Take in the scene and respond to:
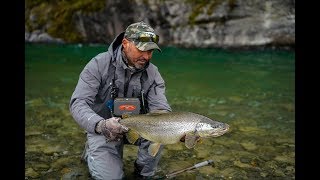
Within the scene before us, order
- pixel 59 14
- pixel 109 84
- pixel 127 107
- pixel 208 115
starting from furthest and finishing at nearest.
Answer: pixel 59 14 < pixel 208 115 < pixel 109 84 < pixel 127 107

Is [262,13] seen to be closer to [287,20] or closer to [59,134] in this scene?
[287,20]

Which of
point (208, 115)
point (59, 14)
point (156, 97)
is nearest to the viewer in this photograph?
point (156, 97)

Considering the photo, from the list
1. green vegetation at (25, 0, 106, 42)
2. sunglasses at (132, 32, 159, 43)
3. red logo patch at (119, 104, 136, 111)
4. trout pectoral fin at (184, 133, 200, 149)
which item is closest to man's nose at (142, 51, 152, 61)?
sunglasses at (132, 32, 159, 43)

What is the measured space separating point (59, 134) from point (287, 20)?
21552mm

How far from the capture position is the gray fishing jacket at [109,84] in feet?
16.3

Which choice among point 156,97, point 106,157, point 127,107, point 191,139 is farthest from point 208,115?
point 191,139

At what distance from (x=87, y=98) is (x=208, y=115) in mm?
5208

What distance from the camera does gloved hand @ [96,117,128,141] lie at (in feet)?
14.6

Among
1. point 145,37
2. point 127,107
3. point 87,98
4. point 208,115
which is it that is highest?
point 145,37

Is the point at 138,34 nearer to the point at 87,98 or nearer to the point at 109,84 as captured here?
the point at 109,84

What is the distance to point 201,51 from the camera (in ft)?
85.7

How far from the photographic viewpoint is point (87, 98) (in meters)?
4.96

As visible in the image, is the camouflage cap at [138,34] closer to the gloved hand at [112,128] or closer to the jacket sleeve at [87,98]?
the jacket sleeve at [87,98]
